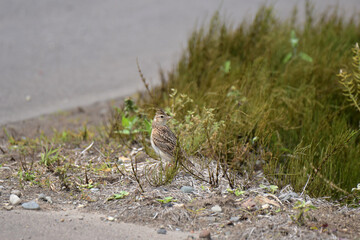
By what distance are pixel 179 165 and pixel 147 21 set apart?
6311 mm

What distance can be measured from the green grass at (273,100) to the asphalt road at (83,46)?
562 millimetres

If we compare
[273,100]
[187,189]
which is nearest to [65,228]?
[187,189]

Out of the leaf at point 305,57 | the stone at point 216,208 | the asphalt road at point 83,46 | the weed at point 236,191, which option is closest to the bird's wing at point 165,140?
the weed at point 236,191

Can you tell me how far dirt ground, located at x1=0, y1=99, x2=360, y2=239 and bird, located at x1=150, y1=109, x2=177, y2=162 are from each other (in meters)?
0.26

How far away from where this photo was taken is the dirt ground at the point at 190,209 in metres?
3.70

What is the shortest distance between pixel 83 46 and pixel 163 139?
4707mm

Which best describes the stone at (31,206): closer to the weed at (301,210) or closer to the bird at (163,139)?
the bird at (163,139)

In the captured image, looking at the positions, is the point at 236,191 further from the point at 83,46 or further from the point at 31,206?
the point at 83,46

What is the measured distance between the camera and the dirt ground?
370cm

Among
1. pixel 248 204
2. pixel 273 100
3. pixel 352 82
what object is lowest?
pixel 248 204

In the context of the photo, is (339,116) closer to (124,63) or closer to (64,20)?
(124,63)

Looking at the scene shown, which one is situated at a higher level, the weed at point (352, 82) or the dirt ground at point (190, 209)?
the weed at point (352, 82)

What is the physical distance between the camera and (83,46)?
355 inches

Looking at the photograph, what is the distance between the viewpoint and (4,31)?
29.8ft
